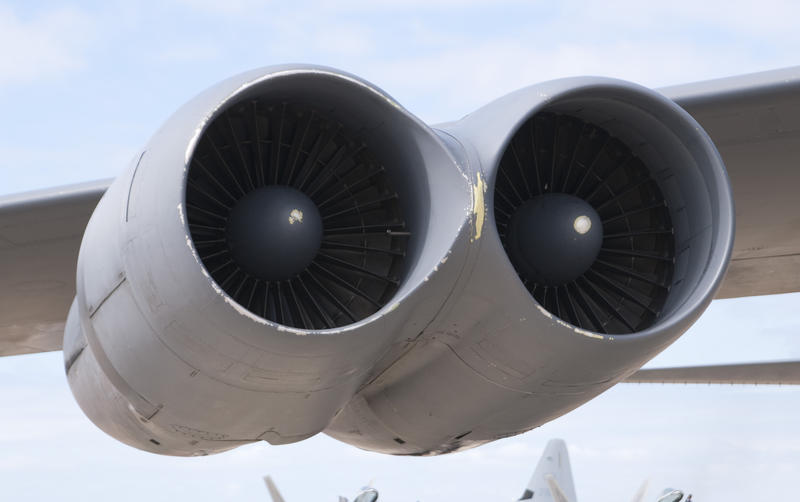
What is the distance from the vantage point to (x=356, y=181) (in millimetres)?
3748

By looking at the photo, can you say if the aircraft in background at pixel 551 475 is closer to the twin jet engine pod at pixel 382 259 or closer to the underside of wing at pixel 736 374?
the underside of wing at pixel 736 374

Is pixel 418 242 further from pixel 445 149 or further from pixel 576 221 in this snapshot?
pixel 576 221

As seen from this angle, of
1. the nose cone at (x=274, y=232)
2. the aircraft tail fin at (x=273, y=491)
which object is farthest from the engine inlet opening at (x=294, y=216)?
the aircraft tail fin at (x=273, y=491)

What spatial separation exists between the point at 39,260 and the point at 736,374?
11.0 m

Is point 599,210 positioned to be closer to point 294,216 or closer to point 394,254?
point 394,254

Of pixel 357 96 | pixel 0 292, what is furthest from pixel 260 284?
pixel 0 292

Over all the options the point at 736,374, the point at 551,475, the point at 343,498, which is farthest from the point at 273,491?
the point at 551,475

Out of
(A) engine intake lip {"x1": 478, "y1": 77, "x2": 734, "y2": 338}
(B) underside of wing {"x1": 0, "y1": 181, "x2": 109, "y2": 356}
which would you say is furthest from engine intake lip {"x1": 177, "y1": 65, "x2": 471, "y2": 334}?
(B) underside of wing {"x1": 0, "y1": 181, "x2": 109, "y2": 356}

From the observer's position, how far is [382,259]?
3725mm

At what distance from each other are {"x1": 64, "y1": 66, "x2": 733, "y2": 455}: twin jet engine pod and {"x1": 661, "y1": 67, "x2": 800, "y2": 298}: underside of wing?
576 mm

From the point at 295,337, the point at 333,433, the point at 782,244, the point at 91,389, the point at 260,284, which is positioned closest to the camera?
the point at 295,337

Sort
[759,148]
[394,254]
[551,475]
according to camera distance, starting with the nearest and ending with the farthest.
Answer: [394,254] < [759,148] < [551,475]

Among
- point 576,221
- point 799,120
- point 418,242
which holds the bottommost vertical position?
point 418,242

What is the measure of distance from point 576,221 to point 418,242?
65 centimetres
